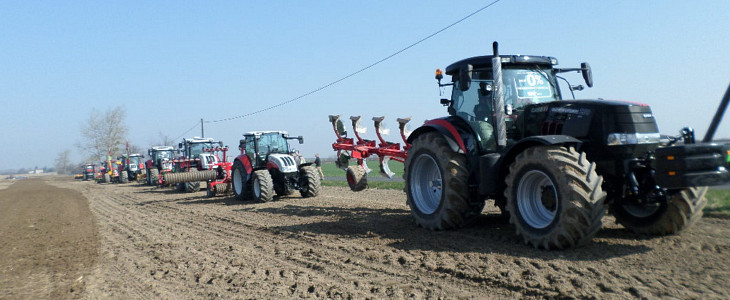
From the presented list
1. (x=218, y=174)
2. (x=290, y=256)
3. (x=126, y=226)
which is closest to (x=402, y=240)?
(x=290, y=256)

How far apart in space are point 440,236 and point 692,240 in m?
2.75

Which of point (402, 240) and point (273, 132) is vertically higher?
point (273, 132)

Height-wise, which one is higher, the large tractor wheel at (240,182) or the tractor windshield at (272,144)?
the tractor windshield at (272,144)

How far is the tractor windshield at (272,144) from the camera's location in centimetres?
1469

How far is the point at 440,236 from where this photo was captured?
255 inches

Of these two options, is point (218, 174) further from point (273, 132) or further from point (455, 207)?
point (455, 207)

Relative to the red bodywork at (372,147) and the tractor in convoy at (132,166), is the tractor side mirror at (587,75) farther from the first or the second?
the tractor in convoy at (132,166)

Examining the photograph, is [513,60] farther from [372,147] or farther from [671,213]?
[372,147]

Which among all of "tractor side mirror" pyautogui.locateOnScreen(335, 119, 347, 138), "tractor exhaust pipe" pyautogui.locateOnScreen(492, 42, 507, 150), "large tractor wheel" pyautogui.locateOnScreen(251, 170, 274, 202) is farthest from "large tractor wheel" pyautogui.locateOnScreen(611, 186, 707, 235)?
"large tractor wheel" pyautogui.locateOnScreen(251, 170, 274, 202)

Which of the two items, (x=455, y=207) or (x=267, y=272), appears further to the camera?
(x=455, y=207)

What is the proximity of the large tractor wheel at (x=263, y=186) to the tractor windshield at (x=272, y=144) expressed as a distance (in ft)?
3.91

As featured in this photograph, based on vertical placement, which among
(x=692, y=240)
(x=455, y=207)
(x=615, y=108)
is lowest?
(x=692, y=240)

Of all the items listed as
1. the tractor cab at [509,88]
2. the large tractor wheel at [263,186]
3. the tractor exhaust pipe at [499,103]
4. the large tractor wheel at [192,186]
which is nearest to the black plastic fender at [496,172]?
the tractor exhaust pipe at [499,103]

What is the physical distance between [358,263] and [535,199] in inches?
81.2
